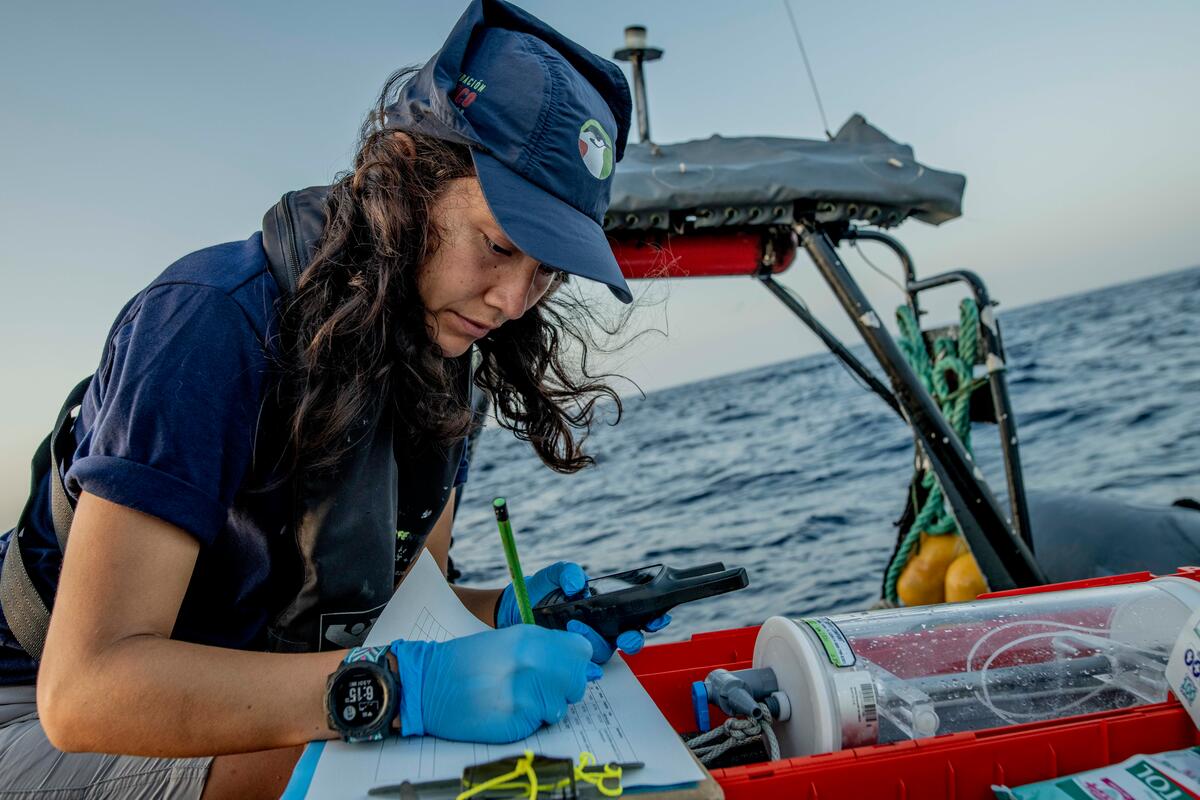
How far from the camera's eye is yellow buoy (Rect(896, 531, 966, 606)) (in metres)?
4.39

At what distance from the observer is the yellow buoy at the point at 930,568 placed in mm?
4387

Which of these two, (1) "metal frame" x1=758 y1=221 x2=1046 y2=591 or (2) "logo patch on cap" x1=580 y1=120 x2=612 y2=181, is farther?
(1) "metal frame" x1=758 y1=221 x2=1046 y2=591

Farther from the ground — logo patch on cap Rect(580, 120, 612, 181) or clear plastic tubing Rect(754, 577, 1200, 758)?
logo patch on cap Rect(580, 120, 612, 181)

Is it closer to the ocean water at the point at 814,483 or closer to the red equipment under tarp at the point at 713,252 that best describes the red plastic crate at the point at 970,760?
the ocean water at the point at 814,483

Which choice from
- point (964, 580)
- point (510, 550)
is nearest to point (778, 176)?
point (964, 580)

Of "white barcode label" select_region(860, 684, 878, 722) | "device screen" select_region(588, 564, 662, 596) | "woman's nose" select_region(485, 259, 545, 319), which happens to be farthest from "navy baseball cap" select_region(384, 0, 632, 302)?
"white barcode label" select_region(860, 684, 878, 722)

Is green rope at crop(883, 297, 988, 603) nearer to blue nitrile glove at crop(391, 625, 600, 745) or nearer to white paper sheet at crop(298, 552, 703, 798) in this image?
white paper sheet at crop(298, 552, 703, 798)

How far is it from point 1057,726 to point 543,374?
130cm

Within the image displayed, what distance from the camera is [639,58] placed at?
3.99 m

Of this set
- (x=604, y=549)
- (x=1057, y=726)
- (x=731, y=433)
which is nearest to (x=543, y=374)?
(x=1057, y=726)

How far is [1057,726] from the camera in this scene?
51.1 inches

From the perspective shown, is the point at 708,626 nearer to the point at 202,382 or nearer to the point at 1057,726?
the point at 1057,726

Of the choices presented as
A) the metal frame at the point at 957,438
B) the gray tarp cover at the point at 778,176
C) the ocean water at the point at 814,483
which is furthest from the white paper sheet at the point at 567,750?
the metal frame at the point at 957,438

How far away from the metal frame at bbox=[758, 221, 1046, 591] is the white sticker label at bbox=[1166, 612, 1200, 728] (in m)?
2.53
